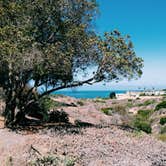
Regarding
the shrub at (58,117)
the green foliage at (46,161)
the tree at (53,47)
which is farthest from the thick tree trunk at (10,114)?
the green foliage at (46,161)

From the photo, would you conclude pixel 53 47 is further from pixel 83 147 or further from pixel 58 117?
pixel 58 117

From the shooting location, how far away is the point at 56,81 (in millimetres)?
20766

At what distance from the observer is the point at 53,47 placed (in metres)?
17.7

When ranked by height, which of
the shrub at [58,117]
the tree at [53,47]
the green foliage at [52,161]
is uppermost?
the tree at [53,47]

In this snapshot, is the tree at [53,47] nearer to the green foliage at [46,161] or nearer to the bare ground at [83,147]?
the bare ground at [83,147]

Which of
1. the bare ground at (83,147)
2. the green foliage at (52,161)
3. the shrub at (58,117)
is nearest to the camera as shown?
the green foliage at (52,161)

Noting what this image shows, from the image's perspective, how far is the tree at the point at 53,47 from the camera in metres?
17.1

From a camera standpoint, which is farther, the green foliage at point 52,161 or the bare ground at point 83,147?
the bare ground at point 83,147

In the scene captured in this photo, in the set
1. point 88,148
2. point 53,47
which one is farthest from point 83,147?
point 53,47

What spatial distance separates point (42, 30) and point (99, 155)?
817 cm

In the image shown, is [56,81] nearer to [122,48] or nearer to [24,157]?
[122,48]

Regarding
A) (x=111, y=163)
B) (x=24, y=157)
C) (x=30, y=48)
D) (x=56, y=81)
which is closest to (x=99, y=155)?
(x=111, y=163)

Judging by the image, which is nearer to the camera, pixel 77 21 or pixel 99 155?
pixel 99 155

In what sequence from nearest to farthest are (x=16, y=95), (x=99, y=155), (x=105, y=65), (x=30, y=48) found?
(x=99, y=155)
(x=30, y=48)
(x=105, y=65)
(x=16, y=95)
